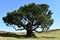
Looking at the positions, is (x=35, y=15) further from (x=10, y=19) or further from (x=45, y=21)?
(x=10, y=19)

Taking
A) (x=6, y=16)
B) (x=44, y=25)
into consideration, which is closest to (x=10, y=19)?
(x=6, y=16)

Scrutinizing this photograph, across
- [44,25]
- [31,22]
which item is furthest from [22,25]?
[44,25]

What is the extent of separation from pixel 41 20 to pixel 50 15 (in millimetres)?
4335

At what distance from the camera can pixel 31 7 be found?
55188 millimetres

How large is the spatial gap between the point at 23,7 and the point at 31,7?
7.83 feet

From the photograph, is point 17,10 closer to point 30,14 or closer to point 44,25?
point 30,14

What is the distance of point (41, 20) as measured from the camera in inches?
2147

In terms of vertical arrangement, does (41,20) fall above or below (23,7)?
below

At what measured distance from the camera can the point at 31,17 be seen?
54.4 meters

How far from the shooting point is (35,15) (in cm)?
5491

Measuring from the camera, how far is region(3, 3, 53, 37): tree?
5453 cm

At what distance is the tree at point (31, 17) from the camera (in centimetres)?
5453

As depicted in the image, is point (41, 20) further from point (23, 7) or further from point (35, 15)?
point (23, 7)

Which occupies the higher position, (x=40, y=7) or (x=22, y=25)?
(x=40, y=7)
